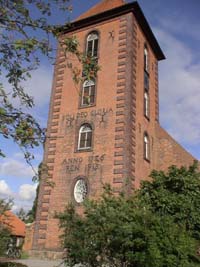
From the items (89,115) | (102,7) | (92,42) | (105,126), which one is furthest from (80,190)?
(102,7)

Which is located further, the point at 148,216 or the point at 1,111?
the point at 148,216

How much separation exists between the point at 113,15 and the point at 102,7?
297 centimetres

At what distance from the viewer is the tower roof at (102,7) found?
25.5m

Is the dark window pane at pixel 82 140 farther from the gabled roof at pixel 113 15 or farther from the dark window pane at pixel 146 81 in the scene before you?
the gabled roof at pixel 113 15

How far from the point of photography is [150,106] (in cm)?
2473

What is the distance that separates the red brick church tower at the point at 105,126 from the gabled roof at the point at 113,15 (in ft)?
0.22

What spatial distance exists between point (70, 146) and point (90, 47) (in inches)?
292

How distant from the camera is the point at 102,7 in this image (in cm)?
2642

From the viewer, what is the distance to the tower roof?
25525mm

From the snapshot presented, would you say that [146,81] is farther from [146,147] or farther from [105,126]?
[105,126]

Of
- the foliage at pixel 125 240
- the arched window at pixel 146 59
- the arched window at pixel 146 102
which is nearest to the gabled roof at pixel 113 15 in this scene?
the arched window at pixel 146 59

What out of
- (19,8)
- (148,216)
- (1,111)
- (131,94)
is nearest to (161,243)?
(148,216)

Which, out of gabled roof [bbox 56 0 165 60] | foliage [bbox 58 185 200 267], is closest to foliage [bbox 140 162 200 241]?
foliage [bbox 58 185 200 267]

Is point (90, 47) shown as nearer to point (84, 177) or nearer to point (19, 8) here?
point (84, 177)
